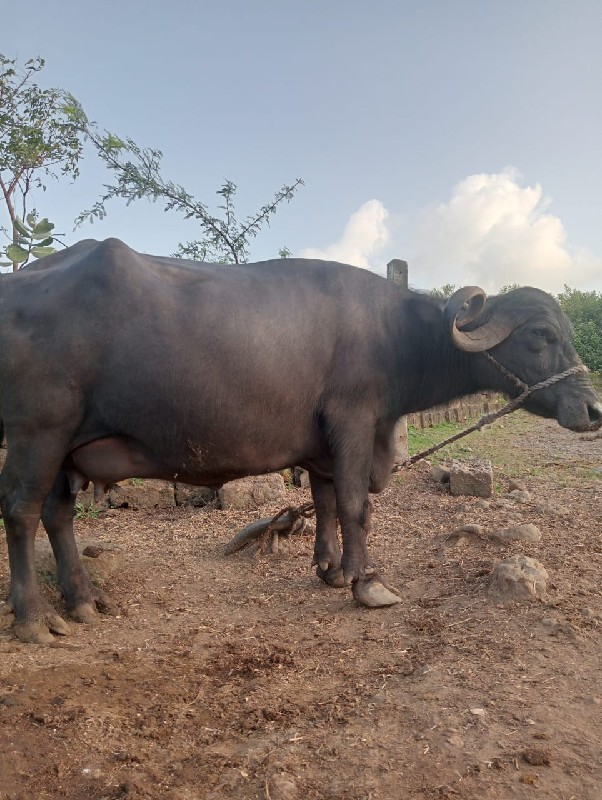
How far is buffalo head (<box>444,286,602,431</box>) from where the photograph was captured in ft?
14.1

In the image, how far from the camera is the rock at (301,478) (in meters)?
7.64

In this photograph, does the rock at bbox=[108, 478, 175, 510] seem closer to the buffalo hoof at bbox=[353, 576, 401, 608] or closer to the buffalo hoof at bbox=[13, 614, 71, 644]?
the buffalo hoof at bbox=[13, 614, 71, 644]

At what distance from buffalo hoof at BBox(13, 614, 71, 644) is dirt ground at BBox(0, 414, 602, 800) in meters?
0.06

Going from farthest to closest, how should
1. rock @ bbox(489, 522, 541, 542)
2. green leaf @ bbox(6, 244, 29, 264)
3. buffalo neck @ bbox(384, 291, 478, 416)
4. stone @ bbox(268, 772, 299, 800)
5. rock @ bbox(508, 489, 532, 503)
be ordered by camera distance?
rock @ bbox(508, 489, 532, 503)
green leaf @ bbox(6, 244, 29, 264)
rock @ bbox(489, 522, 541, 542)
buffalo neck @ bbox(384, 291, 478, 416)
stone @ bbox(268, 772, 299, 800)

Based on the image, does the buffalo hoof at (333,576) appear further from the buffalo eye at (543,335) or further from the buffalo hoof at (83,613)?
the buffalo eye at (543,335)

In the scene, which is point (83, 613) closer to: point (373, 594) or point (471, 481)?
point (373, 594)

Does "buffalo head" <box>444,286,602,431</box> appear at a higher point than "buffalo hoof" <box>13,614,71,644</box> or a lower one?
higher

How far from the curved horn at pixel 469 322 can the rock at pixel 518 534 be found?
1.62 metres

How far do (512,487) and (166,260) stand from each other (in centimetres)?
490

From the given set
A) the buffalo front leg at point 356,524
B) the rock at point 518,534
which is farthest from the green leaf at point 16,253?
the rock at point 518,534

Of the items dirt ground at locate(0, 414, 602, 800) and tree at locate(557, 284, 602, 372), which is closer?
dirt ground at locate(0, 414, 602, 800)

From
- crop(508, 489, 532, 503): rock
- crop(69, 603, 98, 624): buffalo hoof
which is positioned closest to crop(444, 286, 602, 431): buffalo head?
crop(508, 489, 532, 503): rock

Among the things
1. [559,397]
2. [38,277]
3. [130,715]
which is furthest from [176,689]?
[559,397]

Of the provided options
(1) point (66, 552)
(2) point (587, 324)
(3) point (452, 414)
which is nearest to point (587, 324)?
(2) point (587, 324)
